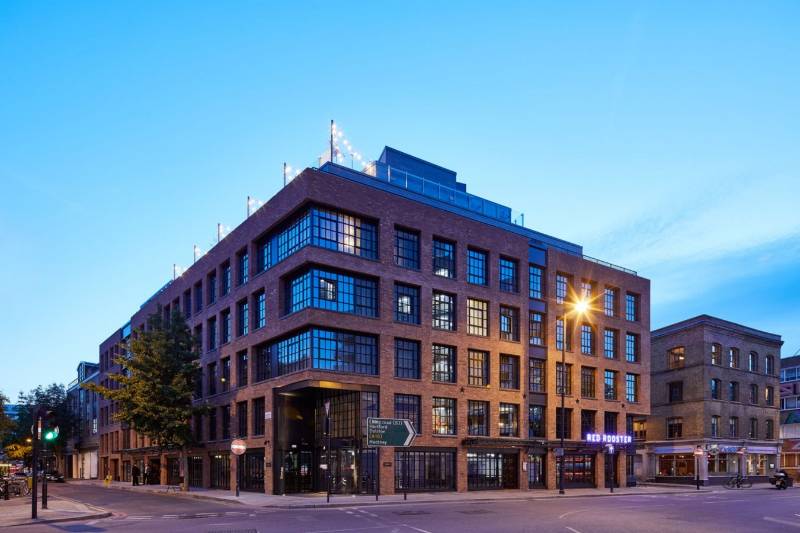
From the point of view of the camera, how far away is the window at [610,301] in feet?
191

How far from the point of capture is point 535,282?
53.2m

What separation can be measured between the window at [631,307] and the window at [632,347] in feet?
4.70

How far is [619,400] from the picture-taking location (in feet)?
188

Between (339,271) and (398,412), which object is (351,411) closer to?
(398,412)

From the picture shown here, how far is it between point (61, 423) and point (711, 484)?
88.3 metres

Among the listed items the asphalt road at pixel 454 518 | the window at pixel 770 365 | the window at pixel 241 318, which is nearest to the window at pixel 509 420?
the asphalt road at pixel 454 518

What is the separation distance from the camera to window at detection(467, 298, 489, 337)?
1885 inches

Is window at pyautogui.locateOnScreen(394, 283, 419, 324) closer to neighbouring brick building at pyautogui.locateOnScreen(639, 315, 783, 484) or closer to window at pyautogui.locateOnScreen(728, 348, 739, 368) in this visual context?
neighbouring brick building at pyautogui.locateOnScreen(639, 315, 783, 484)

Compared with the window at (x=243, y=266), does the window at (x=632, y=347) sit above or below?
below

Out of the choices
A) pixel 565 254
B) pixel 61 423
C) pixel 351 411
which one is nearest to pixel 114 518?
pixel 351 411

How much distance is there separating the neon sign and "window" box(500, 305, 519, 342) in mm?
10552

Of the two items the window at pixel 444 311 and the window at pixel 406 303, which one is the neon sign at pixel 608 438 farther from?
the window at pixel 406 303

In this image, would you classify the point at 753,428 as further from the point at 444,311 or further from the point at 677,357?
the point at 444,311

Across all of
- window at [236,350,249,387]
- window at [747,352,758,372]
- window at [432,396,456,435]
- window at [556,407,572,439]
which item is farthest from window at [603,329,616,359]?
window at [236,350,249,387]
